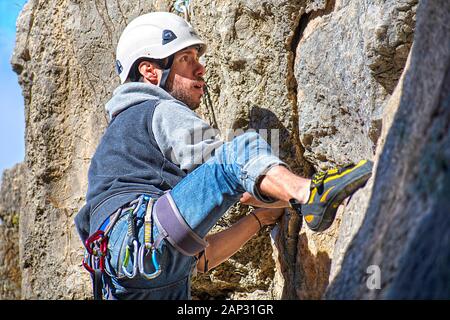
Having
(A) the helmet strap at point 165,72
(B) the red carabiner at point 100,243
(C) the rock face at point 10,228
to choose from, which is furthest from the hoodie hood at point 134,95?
(C) the rock face at point 10,228

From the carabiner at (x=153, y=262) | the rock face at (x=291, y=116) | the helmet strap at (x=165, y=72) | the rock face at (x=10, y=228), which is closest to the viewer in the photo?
the rock face at (x=291, y=116)

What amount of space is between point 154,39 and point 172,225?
1.35 metres

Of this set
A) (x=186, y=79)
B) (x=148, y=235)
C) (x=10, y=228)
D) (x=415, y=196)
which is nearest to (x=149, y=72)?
(x=186, y=79)

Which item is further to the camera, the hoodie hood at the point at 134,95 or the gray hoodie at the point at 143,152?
the hoodie hood at the point at 134,95

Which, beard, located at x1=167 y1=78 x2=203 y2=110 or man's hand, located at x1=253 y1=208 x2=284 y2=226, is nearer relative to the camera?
beard, located at x1=167 y1=78 x2=203 y2=110

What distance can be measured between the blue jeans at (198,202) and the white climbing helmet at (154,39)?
1027mm

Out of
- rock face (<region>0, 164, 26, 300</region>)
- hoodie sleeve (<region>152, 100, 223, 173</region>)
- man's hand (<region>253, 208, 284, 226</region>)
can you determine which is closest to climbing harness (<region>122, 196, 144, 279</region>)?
hoodie sleeve (<region>152, 100, 223, 173</region>)

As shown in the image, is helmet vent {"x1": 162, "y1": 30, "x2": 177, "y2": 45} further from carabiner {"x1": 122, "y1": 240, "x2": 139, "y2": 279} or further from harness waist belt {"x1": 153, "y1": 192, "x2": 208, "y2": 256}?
carabiner {"x1": 122, "y1": 240, "x2": 139, "y2": 279}

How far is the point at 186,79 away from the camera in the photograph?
4.26m

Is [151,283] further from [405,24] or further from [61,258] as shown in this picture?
[61,258]

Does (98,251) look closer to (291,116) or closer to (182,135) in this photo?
(182,135)

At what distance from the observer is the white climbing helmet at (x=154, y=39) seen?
426 cm

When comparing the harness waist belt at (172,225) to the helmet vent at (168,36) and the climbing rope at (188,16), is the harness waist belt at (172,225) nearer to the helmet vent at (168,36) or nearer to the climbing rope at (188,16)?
the helmet vent at (168,36)

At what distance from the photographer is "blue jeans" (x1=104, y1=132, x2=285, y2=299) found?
126 inches
